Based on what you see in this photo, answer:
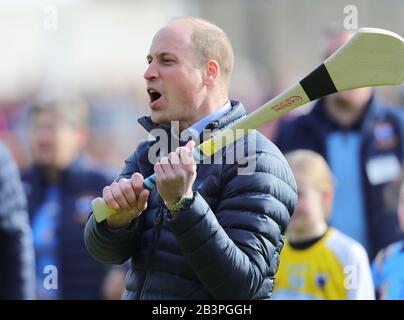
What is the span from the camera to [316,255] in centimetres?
624

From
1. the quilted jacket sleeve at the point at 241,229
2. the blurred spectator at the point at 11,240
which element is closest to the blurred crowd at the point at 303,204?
the blurred spectator at the point at 11,240

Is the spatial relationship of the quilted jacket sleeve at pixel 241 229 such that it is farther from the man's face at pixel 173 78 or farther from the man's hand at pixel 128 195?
the man's face at pixel 173 78

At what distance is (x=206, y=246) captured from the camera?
3688 mm

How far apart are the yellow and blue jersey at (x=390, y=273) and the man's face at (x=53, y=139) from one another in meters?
2.68

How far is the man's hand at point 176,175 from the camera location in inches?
144

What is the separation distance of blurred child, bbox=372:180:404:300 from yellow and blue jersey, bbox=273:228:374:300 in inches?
8.2

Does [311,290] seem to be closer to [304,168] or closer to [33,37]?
[304,168]

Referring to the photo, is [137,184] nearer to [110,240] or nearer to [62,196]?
[110,240]

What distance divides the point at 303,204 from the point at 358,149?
116cm

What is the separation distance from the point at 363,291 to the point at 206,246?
2.40 m

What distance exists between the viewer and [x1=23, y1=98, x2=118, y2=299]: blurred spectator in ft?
25.8

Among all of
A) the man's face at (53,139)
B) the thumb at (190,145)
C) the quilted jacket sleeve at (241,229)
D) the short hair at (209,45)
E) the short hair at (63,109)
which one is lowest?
the quilted jacket sleeve at (241,229)

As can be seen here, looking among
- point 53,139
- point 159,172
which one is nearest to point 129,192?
point 159,172

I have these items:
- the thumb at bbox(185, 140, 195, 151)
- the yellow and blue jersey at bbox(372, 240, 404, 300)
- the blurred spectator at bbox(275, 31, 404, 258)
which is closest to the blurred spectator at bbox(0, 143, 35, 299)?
the yellow and blue jersey at bbox(372, 240, 404, 300)
